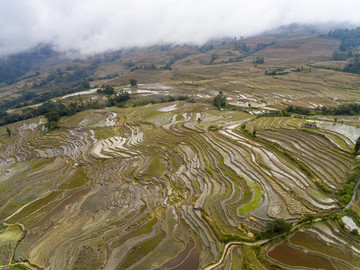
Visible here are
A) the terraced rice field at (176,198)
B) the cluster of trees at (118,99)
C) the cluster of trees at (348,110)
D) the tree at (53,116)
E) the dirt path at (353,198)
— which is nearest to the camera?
the terraced rice field at (176,198)

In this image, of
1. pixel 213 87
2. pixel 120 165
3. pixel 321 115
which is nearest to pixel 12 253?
pixel 120 165

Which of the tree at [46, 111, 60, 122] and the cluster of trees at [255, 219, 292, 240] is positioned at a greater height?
the tree at [46, 111, 60, 122]

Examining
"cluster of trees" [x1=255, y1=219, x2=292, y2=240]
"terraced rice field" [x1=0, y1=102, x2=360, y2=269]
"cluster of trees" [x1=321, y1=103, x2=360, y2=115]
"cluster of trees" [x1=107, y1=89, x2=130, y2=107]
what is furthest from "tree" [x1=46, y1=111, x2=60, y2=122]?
"cluster of trees" [x1=321, y1=103, x2=360, y2=115]

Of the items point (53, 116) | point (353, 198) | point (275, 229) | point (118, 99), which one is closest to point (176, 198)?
point (275, 229)

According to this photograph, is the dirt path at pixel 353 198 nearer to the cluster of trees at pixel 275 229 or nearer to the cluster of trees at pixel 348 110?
the cluster of trees at pixel 275 229

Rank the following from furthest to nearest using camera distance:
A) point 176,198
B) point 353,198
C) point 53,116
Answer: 1. point 53,116
2. point 176,198
3. point 353,198

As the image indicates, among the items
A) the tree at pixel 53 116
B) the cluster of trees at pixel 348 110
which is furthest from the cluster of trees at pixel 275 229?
the tree at pixel 53 116

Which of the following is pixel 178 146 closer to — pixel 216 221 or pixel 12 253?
pixel 216 221

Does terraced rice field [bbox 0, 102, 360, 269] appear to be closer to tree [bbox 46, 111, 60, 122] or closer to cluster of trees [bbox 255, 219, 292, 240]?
cluster of trees [bbox 255, 219, 292, 240]

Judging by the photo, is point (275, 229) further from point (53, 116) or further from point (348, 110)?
point (53, 116)
